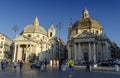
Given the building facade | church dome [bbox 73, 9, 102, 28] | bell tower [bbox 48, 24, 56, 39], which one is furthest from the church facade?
church dome [bbox 73, 9, 102, 28]

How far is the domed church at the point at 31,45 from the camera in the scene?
245 feet

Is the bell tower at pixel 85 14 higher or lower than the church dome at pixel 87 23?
higher

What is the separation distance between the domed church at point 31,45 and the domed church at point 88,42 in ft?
42.8

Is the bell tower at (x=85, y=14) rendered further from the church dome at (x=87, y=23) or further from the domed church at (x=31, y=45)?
the domed church at (x=31, y=45)

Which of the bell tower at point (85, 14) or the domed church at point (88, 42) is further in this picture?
the bell tower at point (85, 14)

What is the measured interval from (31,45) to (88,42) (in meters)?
22.7

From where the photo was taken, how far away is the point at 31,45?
74.9 meters

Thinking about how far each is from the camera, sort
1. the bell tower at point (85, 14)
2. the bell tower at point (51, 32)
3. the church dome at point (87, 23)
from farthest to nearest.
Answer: the bell tower at point (51, 32)
the bell tower at point (85, 14)
the church dome at point (87, 23)

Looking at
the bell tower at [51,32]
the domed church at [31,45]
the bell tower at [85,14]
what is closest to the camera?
the domed church at [31,45]

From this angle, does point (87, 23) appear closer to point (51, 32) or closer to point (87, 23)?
point (87, 23)

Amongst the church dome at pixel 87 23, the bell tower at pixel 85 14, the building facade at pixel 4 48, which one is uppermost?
the bell tower at pixel 85 14

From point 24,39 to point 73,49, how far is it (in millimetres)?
19448

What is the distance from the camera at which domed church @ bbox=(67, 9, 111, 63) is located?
66.5 meters

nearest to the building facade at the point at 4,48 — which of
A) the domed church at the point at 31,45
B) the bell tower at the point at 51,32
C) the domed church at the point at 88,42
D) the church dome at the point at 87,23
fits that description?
the domed church at the point at 31,45
